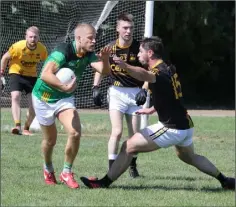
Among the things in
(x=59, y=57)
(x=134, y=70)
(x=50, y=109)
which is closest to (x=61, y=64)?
(x=59, y=57)

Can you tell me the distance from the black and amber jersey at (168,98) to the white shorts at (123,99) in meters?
1.28

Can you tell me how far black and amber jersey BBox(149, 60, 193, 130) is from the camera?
22.7 ft

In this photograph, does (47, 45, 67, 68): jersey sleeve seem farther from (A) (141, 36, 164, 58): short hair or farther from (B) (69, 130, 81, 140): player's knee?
(A) (141, 36, 164, 58): short hair

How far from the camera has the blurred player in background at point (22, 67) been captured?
1287 centimetres

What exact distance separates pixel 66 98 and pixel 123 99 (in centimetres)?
Answer: 115

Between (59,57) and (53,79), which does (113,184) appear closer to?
(53,79)

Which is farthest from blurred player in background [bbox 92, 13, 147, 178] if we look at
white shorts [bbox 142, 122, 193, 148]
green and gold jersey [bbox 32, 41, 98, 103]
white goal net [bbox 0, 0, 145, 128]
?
white goal net [bbox 0, 0, 145, 128]

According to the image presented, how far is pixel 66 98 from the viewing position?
7.45 meters

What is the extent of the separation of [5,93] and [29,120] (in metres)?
5.15

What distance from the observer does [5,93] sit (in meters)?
18.0

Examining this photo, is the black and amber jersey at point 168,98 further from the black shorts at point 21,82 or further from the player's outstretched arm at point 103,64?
the black shorts at point 21,82

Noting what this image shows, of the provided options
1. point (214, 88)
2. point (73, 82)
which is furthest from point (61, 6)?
point (214, 88)

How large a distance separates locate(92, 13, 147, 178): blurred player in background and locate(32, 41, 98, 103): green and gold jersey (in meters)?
0.78

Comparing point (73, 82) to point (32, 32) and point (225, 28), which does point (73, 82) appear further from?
point (225, 28)
